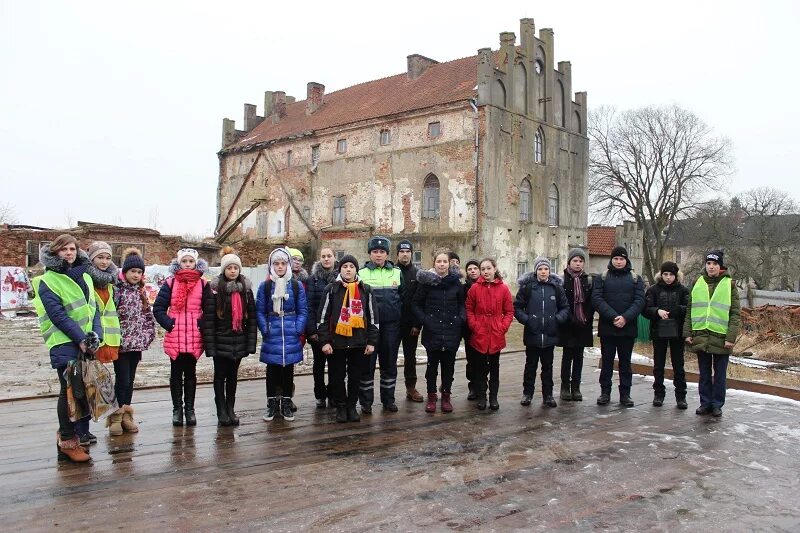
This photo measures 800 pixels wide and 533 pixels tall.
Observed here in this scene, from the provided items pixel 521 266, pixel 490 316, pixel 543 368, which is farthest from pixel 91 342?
pixel 521 266

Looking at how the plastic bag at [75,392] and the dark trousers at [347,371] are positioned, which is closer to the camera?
the plastic bag at [75,392]

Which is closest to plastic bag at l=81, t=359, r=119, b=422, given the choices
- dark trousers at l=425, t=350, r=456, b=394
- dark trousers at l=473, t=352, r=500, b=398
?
dark trousers at l=425, t=350, r=456, b=394

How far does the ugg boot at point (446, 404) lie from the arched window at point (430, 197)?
2212 cm

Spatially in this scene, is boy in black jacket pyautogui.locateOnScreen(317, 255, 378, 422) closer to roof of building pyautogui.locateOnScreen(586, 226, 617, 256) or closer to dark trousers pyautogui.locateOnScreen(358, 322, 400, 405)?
dark trousers pyautogui.locateOnScreen(358, 322, 400, 405)

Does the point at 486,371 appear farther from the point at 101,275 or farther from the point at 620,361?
the point at 101,275

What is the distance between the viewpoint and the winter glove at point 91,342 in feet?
17.7

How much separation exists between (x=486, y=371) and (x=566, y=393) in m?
1.28

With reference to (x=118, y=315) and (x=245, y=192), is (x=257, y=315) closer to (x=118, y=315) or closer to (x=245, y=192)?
(x=118, y=315)

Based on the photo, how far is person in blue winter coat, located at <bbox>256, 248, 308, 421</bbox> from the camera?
6809mm

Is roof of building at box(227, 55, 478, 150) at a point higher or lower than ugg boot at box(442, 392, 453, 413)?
higher

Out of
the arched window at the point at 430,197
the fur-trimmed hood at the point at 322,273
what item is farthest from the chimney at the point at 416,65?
the fur-trimmed hood at the point at 322,273

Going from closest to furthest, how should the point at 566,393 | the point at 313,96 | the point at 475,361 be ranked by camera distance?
1. the point at 475,361
2. the point at 566,393
3. the point at 313,96

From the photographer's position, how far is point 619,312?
808cm

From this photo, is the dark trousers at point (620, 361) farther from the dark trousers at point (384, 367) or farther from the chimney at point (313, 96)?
the chimney at point (313, 96)
